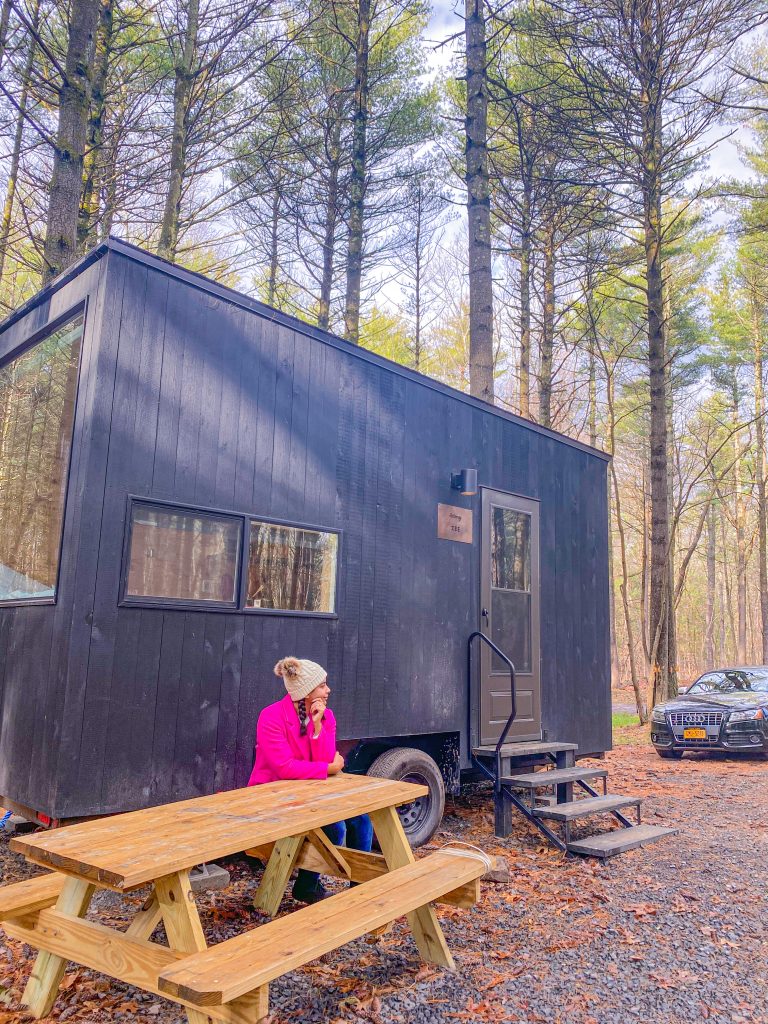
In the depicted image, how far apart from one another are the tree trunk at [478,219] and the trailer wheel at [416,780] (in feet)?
16.3

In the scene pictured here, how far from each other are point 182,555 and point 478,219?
6.79 m

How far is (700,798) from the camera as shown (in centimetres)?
676

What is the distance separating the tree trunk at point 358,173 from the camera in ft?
38.1

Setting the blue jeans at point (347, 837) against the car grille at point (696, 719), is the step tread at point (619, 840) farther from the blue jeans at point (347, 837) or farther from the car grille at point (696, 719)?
the car grille at point (696, 719)

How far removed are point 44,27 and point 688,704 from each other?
1111 cm

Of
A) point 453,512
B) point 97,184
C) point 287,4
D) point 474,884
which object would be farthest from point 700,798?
point 287,4

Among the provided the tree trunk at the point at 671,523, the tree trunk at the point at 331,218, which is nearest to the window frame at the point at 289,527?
the tree trunk at the point at 671,523

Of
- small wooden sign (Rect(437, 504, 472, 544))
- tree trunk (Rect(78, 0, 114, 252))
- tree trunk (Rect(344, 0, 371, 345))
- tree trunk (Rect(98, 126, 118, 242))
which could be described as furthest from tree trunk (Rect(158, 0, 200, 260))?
small wooden sign (Rect(437, 504, 472, 544))

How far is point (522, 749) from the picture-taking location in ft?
17.6

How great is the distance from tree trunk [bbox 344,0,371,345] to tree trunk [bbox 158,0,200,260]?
3.00 metres

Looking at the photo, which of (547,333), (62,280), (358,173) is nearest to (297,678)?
(62,280)

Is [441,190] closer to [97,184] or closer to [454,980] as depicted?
[97,184]

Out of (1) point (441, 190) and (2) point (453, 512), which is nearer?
(2) point (453, 512)

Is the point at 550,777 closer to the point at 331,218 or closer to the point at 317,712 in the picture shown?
the point at 317,712
